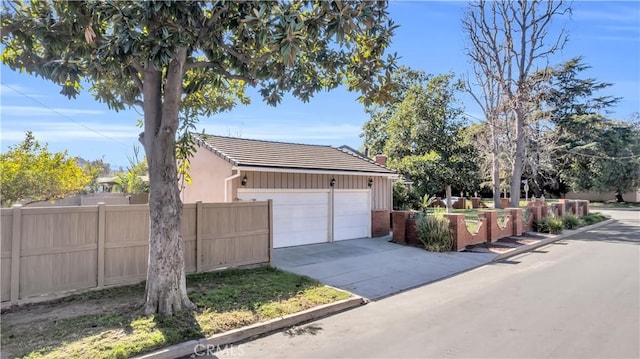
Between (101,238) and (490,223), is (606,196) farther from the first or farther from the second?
(101,238)

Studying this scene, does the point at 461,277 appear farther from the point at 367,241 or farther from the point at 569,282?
the point at 367,241

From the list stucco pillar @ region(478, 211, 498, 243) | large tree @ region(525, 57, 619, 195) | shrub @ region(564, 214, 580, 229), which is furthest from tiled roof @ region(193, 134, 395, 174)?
large tree @ region(525, 57, 619, 195)

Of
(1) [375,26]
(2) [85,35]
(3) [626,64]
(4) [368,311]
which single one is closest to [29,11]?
(2) [85,35]

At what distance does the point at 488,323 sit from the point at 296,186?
323 inches

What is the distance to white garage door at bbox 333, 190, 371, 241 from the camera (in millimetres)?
14406

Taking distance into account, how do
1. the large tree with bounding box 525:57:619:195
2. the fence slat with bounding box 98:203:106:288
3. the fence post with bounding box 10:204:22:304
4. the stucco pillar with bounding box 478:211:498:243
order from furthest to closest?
the large tree with bounding box 525:57:619:195 < the stucco pillar with bounding box 478:211:498:243 < the fence slat with bounding box 98:203:106:288 < the fence post with bounding box 10:204:22:304

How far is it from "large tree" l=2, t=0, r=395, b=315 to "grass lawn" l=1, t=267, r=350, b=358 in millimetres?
523

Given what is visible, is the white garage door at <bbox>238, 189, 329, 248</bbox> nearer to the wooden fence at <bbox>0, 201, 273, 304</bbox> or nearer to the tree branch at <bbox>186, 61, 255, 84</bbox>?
the wooden fence at <bbox>0, 201, 273, 304</bbox>

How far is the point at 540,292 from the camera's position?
7902 mm

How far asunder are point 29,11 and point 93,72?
3.36 ft

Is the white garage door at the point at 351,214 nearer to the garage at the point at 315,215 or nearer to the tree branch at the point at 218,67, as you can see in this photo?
the garage at the point at 315,215

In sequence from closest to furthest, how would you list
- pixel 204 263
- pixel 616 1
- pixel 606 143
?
pixel 204 263, pixel 616 1, pixel 606 143

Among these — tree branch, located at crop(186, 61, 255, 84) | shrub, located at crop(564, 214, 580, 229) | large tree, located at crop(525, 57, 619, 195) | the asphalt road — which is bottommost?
the asphalt road

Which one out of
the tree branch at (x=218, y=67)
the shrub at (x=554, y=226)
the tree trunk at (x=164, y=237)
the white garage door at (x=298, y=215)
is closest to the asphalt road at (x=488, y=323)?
the tree trunk at (x=164, y=237)
